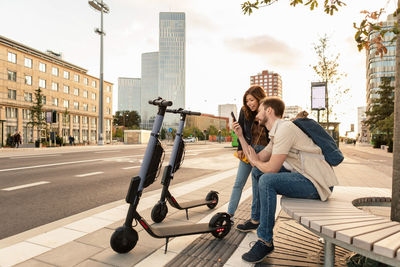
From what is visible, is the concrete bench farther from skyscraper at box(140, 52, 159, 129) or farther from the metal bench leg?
skyscraper at box(140, 52, 159, 129)

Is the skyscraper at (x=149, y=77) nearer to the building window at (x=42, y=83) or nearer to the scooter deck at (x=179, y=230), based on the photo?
the building window at (x=42, y=83)

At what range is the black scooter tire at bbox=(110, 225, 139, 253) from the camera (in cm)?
267

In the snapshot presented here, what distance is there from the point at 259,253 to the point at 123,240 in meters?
1.35

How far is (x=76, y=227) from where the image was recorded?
352cm

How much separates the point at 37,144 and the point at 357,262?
3366cm

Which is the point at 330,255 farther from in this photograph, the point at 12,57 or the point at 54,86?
the point at 54,86

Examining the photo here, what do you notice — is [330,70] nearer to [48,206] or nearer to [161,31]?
[48,206]

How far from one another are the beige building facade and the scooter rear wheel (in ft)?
108

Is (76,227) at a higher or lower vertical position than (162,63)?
lower

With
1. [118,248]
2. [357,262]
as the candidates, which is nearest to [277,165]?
[357,262]

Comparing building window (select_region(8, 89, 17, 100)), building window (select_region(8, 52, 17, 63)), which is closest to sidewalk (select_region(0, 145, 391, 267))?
building window (select_region(8, 89, 17, 100))

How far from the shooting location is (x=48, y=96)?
4962 cm

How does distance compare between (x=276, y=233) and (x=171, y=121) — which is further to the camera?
(x=171, y=121)

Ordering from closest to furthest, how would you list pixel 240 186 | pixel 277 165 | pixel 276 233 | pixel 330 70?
pixel 277 165, pixel 276 233, pixel 240 186, pixel 330 70
